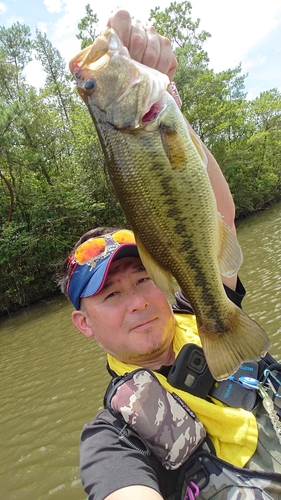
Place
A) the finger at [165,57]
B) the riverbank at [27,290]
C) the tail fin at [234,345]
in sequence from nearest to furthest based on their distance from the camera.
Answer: the tail fin at [234,345], the finger at [165,57], the riverbank at [27,290]

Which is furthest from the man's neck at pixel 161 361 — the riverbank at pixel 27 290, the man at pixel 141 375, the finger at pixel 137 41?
the riverbank at pixel 27 290

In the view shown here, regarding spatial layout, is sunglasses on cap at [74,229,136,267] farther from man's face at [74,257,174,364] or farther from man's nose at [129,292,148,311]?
man's nose at [129,292,148,311]

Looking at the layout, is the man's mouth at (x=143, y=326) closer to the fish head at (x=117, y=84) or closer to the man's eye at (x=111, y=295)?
the man's eye at (x=111, y=295)

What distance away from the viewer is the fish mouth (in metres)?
1.59

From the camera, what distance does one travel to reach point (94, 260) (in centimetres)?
210

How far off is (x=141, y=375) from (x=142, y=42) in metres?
1.52

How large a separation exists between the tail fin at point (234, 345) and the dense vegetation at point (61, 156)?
13493 millimetres

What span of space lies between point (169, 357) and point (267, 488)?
0.77m

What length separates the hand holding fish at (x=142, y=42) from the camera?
1.64 metres

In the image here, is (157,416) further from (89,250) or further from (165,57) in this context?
(165,57)

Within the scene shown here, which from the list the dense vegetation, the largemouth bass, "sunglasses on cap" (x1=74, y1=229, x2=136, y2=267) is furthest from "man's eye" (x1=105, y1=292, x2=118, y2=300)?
the dense vegetation

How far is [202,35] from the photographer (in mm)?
28156

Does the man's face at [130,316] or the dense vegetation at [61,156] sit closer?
the man's face at [130,316]

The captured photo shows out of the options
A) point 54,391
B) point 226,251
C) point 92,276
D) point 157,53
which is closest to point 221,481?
point 226,251
